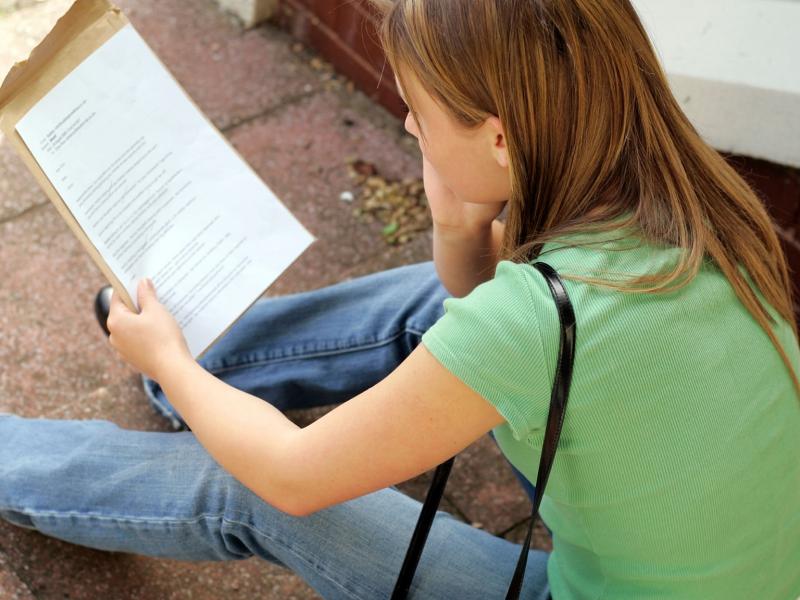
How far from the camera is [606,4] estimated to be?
1.25 m

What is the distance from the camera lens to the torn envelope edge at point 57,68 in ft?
4.83

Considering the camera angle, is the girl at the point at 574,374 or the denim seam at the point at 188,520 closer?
the girl at the point at 574,374

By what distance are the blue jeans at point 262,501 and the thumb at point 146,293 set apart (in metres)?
0.25

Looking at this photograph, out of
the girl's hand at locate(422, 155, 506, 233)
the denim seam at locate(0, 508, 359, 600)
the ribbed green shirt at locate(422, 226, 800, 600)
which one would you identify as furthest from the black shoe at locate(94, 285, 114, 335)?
the ribbed green shirt at locate(422, 226, 800, 600)

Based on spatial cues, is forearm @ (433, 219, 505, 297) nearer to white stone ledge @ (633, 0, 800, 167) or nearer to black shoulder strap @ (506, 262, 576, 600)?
black shoulder strap @ (506, 262, 576, 600)

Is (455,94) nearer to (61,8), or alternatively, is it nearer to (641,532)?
(641,532)

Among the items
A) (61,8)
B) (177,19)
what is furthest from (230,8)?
(61,8)

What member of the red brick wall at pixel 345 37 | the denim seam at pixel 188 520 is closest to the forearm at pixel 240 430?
the denim seam at pixel 188 520

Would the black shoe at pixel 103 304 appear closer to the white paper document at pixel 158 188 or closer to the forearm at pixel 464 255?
the white paper document at pixel 158 188

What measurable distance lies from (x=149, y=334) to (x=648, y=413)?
0.75m

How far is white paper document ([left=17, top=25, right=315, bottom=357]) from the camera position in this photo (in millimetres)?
1534

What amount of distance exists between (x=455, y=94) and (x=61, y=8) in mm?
2239

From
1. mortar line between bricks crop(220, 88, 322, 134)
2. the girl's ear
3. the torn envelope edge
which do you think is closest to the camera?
the girl's ear

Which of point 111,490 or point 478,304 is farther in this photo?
point 111,490
